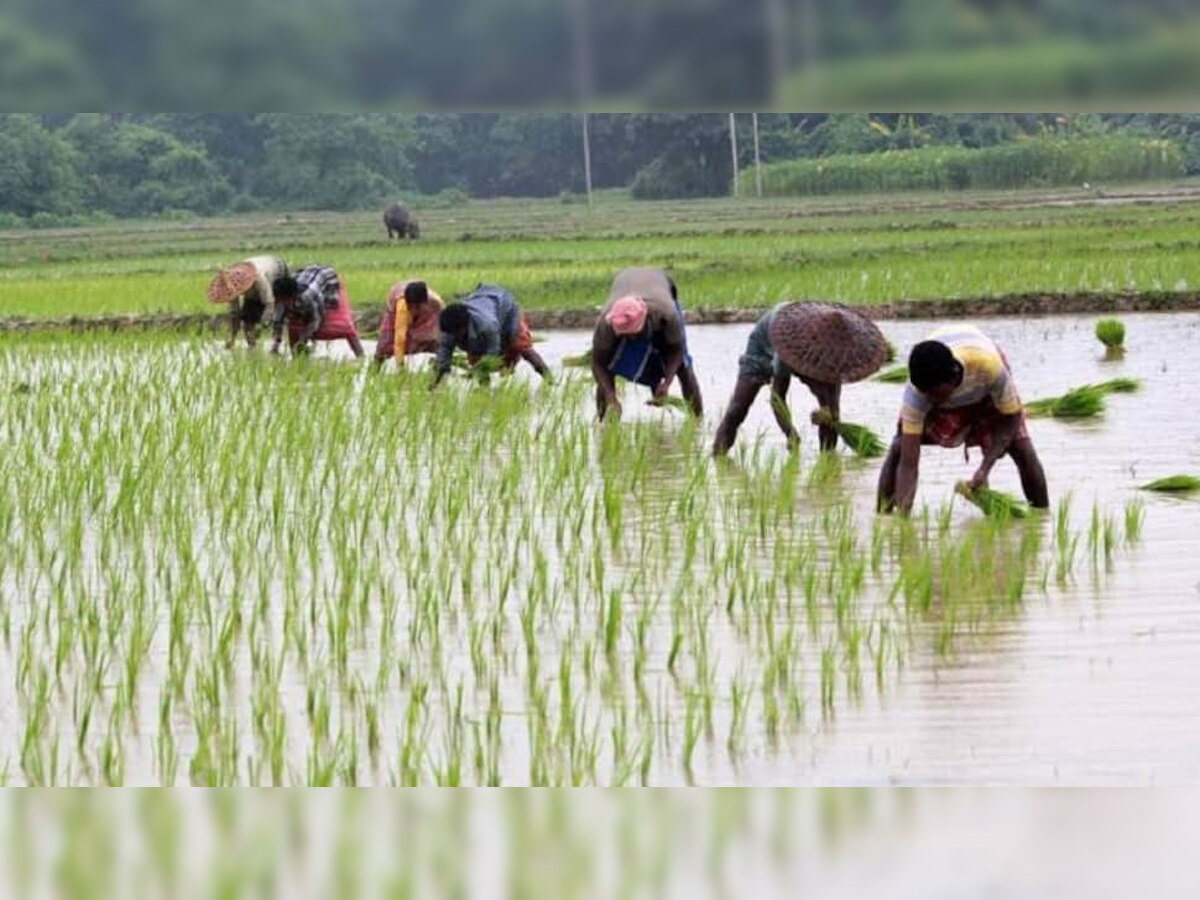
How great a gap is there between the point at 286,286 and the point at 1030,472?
5.83 metres

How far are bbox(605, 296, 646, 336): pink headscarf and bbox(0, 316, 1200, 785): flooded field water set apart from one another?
69 centimetres

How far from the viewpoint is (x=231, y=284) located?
440 inches

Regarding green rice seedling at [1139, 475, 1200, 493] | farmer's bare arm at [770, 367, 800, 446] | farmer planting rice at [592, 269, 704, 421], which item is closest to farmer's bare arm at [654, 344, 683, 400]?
farmer planting rice at [592, 269, 704, 421]

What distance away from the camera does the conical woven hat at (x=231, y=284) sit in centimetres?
1116

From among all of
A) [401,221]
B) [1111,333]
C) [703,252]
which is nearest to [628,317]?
[1111,333]

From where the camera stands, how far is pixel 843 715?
347 centimetres

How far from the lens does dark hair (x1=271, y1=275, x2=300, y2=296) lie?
1068 centimetres

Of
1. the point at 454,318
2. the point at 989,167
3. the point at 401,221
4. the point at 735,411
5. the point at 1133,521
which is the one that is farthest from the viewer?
the point at 989,167

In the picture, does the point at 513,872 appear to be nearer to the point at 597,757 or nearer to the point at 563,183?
the point at 597,757

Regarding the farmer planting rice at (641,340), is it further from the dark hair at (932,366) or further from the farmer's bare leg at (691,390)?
the dark hair at (932,366)

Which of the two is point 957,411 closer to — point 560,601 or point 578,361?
point 560,601

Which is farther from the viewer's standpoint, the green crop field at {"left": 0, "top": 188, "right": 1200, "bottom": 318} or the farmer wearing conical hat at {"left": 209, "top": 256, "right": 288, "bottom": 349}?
the green crop field at {"left": 0, "top": 188, "right": 1200, "bottom": 318}

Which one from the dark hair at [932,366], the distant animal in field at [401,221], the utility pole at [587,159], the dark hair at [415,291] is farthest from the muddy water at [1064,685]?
the utility pole at [587,159]

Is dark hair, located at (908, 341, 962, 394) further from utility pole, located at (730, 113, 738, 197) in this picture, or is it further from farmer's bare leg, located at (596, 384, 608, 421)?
utility pole, located at (730, 113, 738, 197)
